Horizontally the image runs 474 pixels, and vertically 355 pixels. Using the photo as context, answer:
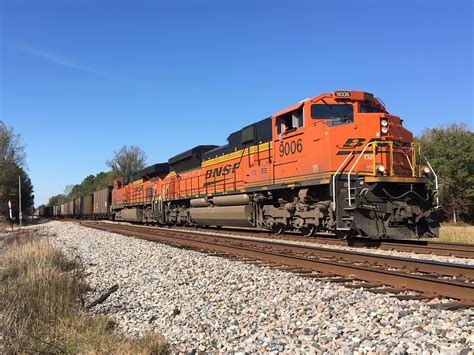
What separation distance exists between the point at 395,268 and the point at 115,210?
3386cm

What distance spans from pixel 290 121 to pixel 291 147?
3.00ft

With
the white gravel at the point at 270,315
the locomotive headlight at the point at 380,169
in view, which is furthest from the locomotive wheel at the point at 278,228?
the white gravel at the point at 270,315

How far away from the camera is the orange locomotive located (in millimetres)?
10211

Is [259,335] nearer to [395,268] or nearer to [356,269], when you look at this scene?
[356,269]

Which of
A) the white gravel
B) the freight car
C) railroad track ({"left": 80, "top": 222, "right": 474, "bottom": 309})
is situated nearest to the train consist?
railroad track ({"left": 80, "top": 222, "right": 474, "bottom": 309})

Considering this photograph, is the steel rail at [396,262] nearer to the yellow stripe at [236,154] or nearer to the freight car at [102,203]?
the yellow stripe at [236,154]

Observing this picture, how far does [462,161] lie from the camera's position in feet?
137

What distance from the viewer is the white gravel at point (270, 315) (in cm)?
400

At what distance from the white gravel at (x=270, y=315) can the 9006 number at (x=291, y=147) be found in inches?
201

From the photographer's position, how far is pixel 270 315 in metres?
5.07

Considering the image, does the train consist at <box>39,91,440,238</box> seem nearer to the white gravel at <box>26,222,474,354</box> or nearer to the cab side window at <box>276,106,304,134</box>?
the cab side window at <box>276,106,304,134</box>

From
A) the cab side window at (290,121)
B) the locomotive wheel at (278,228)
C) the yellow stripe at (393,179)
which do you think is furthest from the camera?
the locomotive wheel at (278,228)

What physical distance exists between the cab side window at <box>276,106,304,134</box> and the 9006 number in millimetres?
443

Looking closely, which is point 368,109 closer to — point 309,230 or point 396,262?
point 309,230
